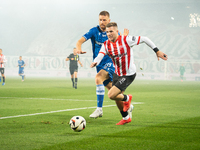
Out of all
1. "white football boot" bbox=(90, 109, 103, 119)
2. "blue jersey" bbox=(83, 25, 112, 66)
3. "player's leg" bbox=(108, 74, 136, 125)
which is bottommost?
"white football boot" bbox=(90, 109, 103, 119)

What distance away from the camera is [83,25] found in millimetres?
71812

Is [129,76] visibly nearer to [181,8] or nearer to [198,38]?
[198,38]

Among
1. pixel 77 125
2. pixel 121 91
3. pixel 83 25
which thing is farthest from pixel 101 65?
pixel 83 25

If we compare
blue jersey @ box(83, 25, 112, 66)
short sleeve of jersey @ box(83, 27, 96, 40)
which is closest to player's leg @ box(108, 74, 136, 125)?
blue jersey @ box(83, 25, 112, 66)

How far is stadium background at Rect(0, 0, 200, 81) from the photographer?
59.6 m

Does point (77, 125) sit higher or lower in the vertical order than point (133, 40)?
lower

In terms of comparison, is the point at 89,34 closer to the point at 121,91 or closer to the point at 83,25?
the point at 121,91

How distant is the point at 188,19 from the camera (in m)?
64.5

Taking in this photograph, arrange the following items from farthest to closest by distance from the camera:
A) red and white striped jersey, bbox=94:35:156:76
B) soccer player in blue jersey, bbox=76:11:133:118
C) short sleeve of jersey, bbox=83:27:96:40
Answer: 1. short sleeve of jersey, bbox=83:27:96:40
2. soccer player in blue jersey, bbox=76:11:133:118
3. red and white striped jersey, bbox=94:35:156:76

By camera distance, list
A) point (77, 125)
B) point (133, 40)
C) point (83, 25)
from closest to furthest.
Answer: point (77, 125) < point (133, 40) < point (83, 25)

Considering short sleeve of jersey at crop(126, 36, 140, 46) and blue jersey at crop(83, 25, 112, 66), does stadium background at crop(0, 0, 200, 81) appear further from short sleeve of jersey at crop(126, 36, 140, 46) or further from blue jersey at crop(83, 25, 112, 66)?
short sleeve of jersey at crop(126, 36, 140, 46)

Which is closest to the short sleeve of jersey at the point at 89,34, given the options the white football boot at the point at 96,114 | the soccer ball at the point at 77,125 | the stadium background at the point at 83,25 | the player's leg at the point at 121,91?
the player's leg at the point at 121,91

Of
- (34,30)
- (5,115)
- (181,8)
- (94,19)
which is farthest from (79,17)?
(5,115)

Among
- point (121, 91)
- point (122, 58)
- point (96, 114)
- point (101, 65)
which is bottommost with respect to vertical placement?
point (96, 114)
